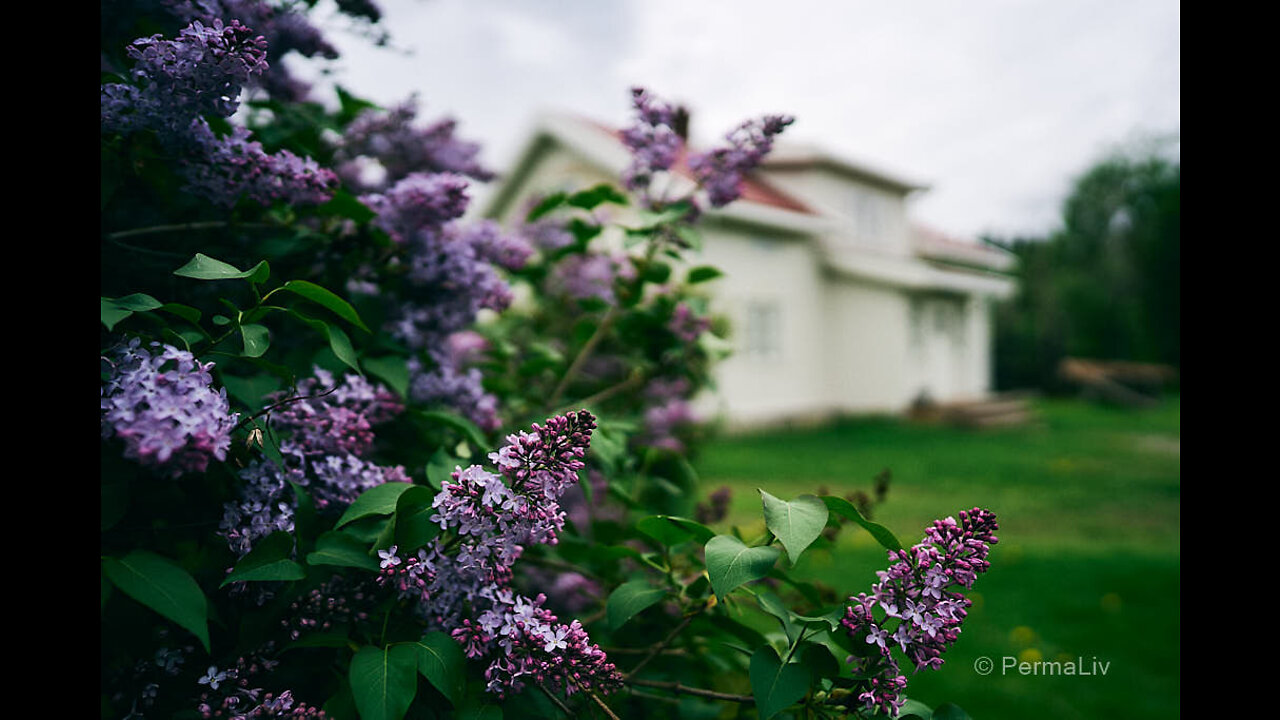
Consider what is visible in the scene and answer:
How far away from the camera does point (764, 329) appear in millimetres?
14141

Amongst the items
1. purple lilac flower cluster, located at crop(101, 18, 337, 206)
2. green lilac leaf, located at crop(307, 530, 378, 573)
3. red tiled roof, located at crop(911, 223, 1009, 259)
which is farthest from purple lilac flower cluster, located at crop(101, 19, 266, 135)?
red tiled roof, located at crop(911, 223, 1009, 259)

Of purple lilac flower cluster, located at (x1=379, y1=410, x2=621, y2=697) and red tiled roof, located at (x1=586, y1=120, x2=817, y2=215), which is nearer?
purple lilac flower cluster, located at (x1=379, y1=410, x2=621, y2=697)

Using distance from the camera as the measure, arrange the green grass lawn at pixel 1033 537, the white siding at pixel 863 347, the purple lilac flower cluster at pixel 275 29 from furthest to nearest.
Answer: the white siding at pixel 863 347, the green grass lawn at pixel 1033 537, the purple lilac flower cluster at pixel 275 29

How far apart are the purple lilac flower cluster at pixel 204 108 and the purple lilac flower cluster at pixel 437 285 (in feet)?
0.60

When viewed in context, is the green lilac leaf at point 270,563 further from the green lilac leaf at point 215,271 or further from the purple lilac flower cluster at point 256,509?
the green lilac leaf at point 215,271

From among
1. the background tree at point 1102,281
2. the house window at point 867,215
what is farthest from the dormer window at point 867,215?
the background tree at point 1102,281

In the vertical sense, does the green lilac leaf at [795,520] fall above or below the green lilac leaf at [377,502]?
below

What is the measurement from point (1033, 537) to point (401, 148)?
5730 millimetres

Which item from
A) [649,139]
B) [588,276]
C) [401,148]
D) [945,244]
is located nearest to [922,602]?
[649,139]

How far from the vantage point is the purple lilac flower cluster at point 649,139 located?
1714 millimetres

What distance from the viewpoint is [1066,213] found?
3481cm

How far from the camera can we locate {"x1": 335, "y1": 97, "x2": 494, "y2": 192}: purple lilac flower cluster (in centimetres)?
185

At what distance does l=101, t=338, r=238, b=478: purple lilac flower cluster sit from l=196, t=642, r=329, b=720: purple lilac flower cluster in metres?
0.29

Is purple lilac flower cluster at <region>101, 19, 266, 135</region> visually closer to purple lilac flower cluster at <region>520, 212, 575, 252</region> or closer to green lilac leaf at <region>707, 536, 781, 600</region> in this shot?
green lilac leaf at <region>707, 536, 781, 600</region>
